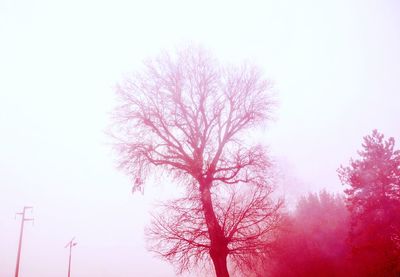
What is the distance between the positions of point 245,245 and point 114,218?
357 ft

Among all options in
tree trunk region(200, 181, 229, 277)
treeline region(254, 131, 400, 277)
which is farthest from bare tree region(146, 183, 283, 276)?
treeline region(254, 131, 400, 277)

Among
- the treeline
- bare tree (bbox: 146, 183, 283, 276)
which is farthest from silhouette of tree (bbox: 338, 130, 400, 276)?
bare tree (bbox: 146, 183, 283, 276)

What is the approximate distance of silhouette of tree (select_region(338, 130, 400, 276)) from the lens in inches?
757

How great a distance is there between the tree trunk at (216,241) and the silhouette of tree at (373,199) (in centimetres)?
1299

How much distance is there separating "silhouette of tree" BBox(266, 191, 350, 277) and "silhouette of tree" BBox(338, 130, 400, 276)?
1515 millimetres

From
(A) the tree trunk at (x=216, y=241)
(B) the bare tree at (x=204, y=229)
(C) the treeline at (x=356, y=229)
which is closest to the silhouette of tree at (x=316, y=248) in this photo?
(C) the treeline at (x=356, y=229)

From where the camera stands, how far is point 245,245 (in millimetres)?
9148

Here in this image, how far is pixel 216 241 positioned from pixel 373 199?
1759cm

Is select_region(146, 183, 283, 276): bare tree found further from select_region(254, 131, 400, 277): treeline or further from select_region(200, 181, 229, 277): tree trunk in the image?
select_region(254, 131, 400, 277): treeline

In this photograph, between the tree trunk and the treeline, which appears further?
the treeline

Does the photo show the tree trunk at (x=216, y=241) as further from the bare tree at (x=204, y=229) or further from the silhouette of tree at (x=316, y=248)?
the silhouette of tree at (x=316, y=248)

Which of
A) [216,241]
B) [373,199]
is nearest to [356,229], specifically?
[373,199]

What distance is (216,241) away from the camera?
9.08 metres

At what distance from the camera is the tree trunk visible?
8969 millimetres
